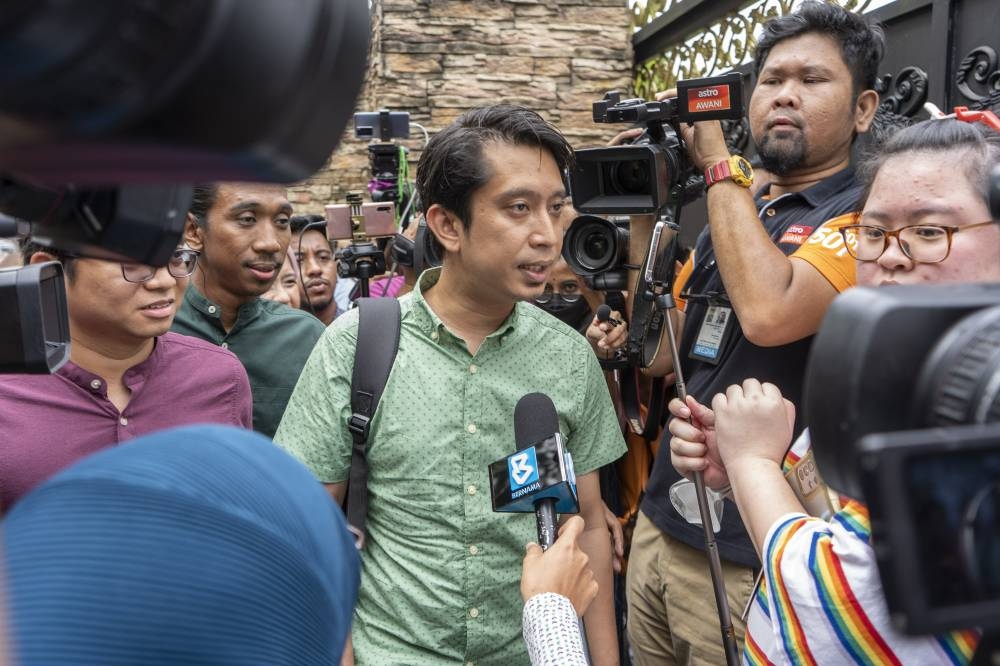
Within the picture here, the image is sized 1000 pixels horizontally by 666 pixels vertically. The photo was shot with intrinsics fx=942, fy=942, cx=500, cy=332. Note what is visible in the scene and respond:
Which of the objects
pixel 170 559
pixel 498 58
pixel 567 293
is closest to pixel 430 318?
pixel 170 559

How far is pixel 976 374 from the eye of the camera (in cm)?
64

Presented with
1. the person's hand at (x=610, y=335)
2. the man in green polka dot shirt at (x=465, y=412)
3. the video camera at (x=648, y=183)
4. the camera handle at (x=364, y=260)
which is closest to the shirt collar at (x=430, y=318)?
the man in green polka dot shirt at (x=465, y=412)

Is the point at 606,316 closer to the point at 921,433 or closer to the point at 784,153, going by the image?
the point at 784,153

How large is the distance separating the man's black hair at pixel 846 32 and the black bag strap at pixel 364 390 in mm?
1342

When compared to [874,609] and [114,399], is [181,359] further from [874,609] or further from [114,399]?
[874,609]

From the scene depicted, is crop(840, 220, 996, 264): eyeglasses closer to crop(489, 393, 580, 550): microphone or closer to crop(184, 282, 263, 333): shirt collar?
crop(489, 393, 580, 550): microphone

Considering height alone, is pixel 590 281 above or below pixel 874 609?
above

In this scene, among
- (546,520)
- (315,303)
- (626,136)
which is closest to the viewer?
(546,520)

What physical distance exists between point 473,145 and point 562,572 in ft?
3.31

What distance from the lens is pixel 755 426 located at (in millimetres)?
1405

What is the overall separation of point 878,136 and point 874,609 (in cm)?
123

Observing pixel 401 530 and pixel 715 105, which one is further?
pixel 715 105

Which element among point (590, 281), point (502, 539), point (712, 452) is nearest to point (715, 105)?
point (590, 281)

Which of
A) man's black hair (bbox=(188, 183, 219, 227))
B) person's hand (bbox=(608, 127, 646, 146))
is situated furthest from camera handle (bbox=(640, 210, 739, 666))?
man's black hair (bbox=(188, 183, 219, 227))
